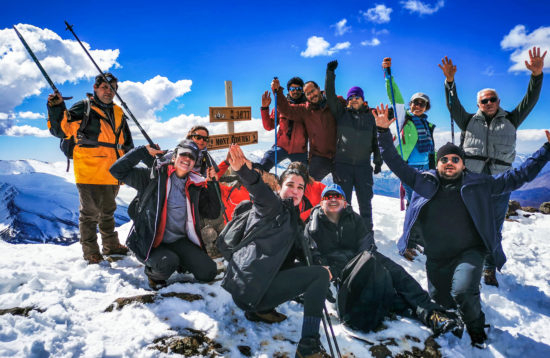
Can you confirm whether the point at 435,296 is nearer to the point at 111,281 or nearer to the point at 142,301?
the point at 142,301

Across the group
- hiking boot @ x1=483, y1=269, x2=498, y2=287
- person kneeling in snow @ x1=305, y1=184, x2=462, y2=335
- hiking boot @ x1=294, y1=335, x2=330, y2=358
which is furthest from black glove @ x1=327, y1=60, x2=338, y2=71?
hiking boot @ x1=483, y1=269, x2=498, y2=287

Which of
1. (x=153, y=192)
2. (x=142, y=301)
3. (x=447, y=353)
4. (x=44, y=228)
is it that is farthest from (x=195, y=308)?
(x=44, y=228)

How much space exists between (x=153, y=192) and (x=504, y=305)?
6.18m

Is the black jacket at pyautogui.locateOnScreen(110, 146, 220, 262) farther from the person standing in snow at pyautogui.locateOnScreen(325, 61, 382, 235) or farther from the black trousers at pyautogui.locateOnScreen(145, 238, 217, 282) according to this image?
the person standing in snow at pyautogui.locateOnScreen(325, 61, 382, 235)

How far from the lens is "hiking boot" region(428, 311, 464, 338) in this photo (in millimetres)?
3523

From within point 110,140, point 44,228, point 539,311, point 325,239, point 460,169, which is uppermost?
point 110,140

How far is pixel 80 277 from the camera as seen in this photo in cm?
405

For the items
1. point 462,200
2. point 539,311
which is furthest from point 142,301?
point 539,311

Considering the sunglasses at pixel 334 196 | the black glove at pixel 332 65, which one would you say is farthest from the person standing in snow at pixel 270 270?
the black glove at pixel 332 65

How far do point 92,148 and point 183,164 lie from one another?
70.1 inches

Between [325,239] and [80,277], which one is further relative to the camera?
[325,239]

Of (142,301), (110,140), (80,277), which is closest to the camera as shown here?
(142,301)

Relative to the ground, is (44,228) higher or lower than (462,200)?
lower

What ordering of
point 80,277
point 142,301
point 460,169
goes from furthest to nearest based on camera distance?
point 460,169 < point 80,277 < point 142,301
